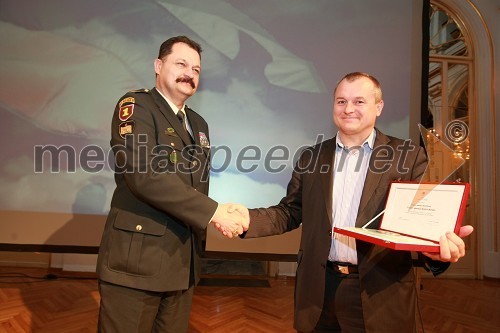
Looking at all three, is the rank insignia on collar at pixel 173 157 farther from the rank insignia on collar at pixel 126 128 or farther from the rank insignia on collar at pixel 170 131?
the rank insignia on collar at pixel 126 128

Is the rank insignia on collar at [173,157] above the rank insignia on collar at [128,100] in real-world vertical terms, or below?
below

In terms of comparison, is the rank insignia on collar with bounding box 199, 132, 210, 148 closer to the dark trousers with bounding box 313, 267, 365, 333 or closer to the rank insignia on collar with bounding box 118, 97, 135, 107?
the rank insignia on collar with bounding box 118, 97, 135, 107

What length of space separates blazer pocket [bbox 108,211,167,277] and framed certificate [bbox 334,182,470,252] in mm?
770

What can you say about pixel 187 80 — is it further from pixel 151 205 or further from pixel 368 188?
pixel 368 188

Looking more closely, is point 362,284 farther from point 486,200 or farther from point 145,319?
point 486,200

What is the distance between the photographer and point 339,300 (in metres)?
1.40

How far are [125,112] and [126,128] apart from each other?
0.09 metres

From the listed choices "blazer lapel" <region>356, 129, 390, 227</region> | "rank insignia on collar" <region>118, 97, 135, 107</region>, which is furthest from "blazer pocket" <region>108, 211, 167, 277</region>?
"blazer lapel" <region>356, 129, 390, 227</region>

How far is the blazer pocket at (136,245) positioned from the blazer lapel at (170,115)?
A: 1.37ft

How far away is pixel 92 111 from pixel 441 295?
4551 mm

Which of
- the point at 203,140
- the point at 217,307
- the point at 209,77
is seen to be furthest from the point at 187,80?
the point at 217,307

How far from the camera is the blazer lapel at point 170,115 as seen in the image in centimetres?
157
